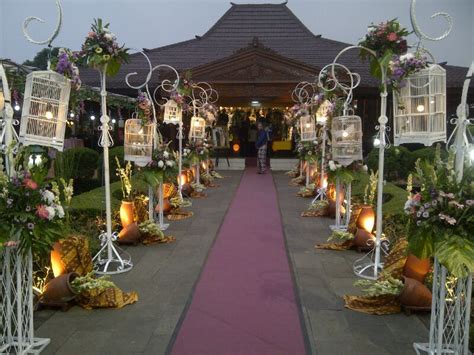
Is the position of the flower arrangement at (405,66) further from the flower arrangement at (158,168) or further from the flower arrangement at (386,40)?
the flower arrangement at (158,168)

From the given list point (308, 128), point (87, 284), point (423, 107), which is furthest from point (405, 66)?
point (308, 128)

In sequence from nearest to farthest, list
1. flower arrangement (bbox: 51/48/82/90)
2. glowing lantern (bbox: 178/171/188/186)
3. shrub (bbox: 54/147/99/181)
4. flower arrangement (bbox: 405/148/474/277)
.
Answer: flower arrangement (bbox: 405/148/474/277)
flower arrangement (bbox: 51/48/82/90)
glowing lantern (bbox: 178/171/188/186)
shrub (bbox: 54/147/99/181)

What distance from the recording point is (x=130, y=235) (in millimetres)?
7750

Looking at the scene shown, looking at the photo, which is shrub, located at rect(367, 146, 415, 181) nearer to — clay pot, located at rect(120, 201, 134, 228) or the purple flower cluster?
clay pot, located at rect(120, 201, 134, 228)

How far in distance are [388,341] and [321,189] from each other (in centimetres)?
700

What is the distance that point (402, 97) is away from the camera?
534 cm

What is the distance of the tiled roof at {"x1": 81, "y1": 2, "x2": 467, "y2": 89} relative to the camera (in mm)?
22875

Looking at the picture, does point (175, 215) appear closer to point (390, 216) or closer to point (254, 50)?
point (390, 216)

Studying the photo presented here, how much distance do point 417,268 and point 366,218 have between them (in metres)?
2.44

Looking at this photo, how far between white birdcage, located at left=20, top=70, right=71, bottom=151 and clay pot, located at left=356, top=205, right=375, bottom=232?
465 cm

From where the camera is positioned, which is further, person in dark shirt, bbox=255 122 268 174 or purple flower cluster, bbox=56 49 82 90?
person in dark shirt, bbox=255 122 268 174

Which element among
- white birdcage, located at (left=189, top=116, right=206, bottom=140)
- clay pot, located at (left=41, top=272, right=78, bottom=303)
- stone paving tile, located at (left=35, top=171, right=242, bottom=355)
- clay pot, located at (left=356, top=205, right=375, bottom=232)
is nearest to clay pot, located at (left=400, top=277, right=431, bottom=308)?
stone paving tile, located at (left=35, top=171, right=242, bottom=355)

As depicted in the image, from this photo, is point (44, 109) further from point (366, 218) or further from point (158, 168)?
point (366, 218)

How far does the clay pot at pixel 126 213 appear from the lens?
25.8 feet
